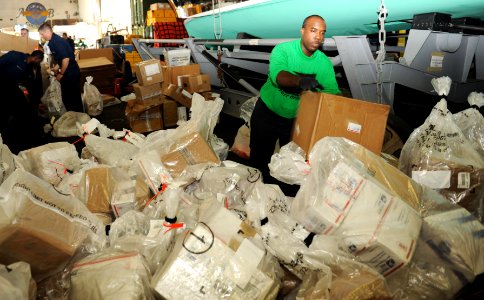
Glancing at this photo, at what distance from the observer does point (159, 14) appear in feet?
26.0

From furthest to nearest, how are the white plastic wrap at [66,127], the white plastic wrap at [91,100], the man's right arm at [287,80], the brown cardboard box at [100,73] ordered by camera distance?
1. the brown cardboard box at [100,73]
2. the white plastic wrap at [91,100]
3. the white plastic wrap at [66,127]
4. the man's right arm at [287,80]

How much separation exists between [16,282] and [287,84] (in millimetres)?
1461

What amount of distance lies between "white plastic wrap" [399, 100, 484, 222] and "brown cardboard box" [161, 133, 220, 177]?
1104mm

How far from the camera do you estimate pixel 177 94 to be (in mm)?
4082

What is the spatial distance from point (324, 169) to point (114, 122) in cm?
415

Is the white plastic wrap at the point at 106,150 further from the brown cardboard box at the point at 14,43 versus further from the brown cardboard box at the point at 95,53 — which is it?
the brown cardboard box at the point at 95,53

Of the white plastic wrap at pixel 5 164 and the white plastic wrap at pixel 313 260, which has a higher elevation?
the white plastic wrap at pixel 5 164

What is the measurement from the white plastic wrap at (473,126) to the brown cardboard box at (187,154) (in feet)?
4.49

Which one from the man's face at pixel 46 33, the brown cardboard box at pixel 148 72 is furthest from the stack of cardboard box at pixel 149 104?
the man's face at pixel 46 33

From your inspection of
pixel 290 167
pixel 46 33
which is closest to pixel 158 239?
pixel 290 167

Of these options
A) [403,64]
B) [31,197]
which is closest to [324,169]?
[31,197]

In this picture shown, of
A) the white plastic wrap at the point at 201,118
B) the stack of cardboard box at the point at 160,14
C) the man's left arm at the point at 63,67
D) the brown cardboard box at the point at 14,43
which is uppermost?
the stack of cardboard box at the point at 160,14

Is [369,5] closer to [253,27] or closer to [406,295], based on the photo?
[253,27]

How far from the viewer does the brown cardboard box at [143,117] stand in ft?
12.9
